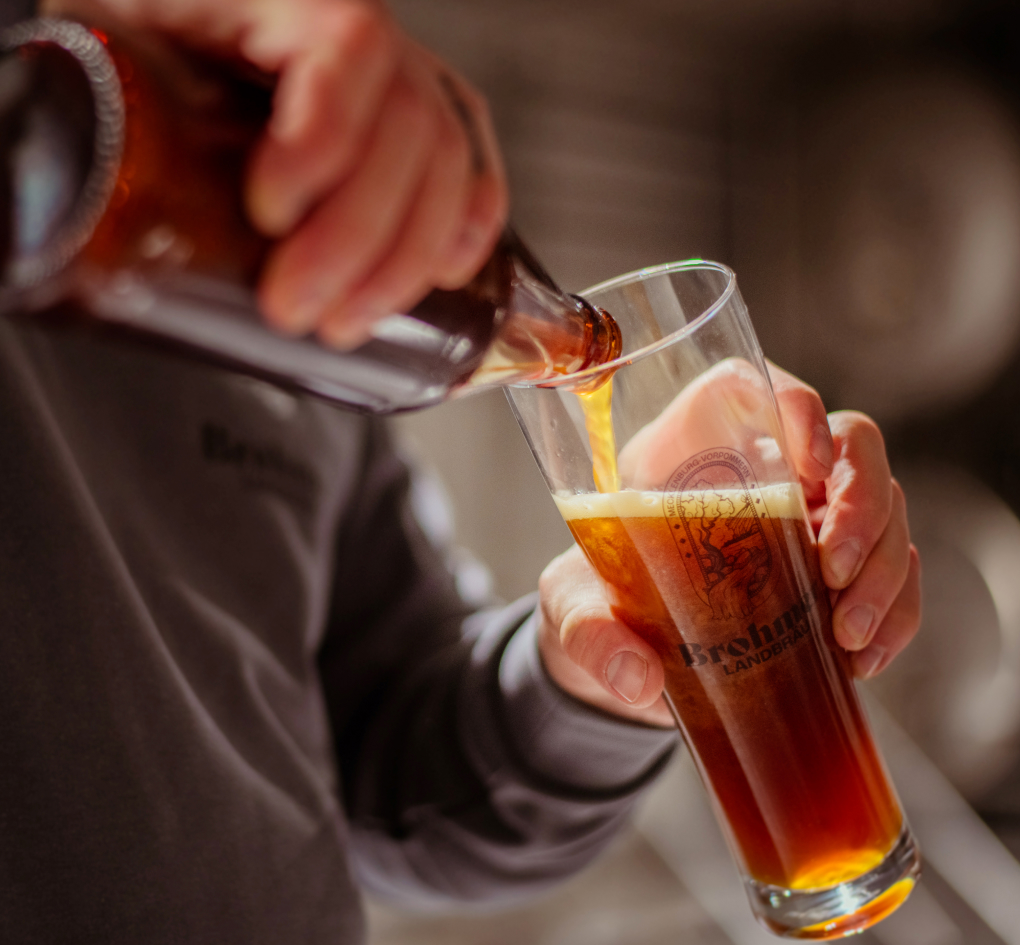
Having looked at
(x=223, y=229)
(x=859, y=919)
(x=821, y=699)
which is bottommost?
(x=859, y=919)

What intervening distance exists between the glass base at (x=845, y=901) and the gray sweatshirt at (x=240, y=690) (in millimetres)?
A: 245

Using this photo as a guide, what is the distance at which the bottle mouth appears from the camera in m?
0.36

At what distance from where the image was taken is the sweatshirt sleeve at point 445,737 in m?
1.02

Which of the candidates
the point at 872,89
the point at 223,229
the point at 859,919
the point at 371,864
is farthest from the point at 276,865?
the point at 872,89

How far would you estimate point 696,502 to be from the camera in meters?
0.67

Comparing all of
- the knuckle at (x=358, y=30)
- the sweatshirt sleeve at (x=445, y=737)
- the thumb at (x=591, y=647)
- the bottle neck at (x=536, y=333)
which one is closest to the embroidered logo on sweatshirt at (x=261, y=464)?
the sweatshirt sleeve at (x=445, y=737)

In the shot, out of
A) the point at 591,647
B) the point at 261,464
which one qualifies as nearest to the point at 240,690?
the point at 261,464

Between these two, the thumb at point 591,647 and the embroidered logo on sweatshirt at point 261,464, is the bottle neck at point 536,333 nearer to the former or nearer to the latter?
the thumb at point 591,647

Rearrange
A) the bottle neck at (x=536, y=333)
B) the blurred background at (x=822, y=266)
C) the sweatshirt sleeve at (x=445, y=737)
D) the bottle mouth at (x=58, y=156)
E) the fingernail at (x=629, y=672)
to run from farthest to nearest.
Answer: the blurred background at (x=822, y=266)
the sweatshirt sleeve at (x=445, y=737)
the fingernail at (x=629, y=672)
the bottle neck at (x=536, y=333)
the bottle mouth at (x=58, y=156)

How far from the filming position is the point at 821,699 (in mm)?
733

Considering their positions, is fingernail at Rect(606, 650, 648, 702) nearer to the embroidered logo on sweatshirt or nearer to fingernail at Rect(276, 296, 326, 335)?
fingernail at Rect(276, 296, 326, 335)

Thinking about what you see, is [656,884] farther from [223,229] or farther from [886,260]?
[223,229]

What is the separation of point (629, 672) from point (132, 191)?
515 mm

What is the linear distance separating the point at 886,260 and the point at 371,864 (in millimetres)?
2434
